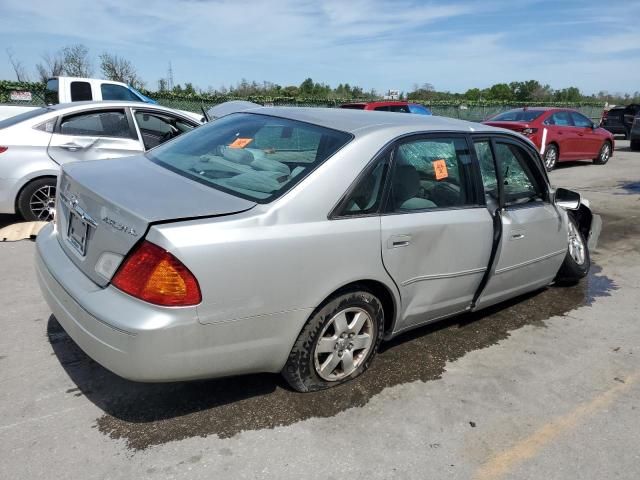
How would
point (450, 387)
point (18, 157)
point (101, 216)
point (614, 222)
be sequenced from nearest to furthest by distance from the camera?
1. point (101, 216)
2. point (450, 387)
3. point (18, 157)
4. point (614, 222)

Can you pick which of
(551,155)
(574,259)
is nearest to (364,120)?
(574,259)

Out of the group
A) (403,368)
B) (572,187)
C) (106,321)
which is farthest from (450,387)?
(572,187)

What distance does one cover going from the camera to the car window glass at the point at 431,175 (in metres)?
3.04

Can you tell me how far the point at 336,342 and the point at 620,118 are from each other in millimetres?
24763

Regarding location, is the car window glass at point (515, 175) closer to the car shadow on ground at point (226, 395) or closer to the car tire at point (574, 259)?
the car tire at point (574, 259)

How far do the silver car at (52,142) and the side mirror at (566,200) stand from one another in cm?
452

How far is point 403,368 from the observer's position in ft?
10.9

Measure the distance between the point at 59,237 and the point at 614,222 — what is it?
24.3 ft

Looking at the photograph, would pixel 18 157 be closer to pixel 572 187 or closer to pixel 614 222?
pixel 614 222

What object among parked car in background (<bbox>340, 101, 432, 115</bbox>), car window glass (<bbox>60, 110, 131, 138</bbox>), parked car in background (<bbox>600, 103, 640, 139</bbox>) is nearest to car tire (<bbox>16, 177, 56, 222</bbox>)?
car window glass (<bbox>60, 110, 131, 138</bbox>)

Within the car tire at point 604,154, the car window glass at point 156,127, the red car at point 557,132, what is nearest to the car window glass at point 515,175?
the car window glass at point 156,127

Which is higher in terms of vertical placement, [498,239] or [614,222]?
[498,239]

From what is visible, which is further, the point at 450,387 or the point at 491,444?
the point at 450,387

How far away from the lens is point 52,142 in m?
5.71
